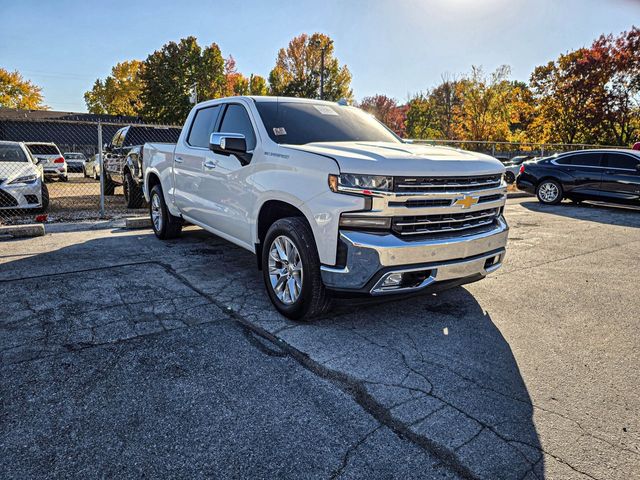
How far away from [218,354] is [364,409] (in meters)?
1.17

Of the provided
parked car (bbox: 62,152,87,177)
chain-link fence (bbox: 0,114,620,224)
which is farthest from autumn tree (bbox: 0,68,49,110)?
chain-link fence (bbox: 0,114,620,224)

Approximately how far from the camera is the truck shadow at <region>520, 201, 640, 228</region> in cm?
977

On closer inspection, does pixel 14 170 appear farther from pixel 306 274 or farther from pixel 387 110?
pixel 387 110

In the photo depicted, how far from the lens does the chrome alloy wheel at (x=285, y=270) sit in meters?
3.72

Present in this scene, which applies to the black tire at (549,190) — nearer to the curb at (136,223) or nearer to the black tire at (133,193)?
the curb at (136,223)

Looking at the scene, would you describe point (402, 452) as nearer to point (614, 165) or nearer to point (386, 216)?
point (386, 216)

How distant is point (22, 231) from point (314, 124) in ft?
17.3

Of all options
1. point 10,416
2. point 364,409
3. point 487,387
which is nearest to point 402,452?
point 364,409

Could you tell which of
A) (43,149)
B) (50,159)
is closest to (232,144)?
(50,159)

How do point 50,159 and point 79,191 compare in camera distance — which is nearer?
point 79,191

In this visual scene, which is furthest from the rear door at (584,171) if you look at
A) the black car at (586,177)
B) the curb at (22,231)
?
the curb at (22,231)

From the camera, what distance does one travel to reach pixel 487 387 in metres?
2.83

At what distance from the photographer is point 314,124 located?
4559mm

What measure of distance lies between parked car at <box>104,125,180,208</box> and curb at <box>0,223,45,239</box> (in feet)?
9.61
